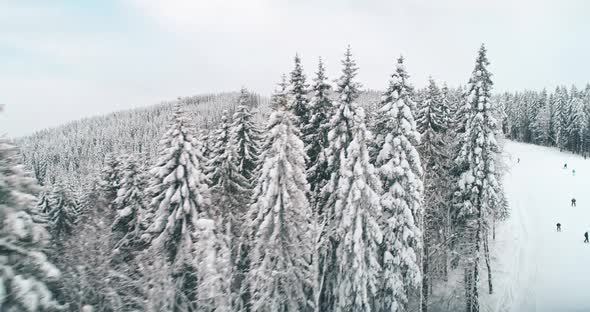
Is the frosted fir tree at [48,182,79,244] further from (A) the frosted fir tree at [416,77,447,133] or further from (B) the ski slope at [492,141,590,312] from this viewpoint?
(B) the ski slope at [492,141,590,312]

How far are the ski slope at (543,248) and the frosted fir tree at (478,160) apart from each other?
88.8 inches

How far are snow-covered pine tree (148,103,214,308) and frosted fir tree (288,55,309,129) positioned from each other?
701 cm

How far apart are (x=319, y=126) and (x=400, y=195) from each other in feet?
20.8

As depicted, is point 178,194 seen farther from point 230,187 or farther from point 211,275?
Answer: point 211,275

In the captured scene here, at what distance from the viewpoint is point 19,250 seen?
12.1m

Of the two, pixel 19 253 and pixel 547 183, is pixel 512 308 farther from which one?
pixel 547 183

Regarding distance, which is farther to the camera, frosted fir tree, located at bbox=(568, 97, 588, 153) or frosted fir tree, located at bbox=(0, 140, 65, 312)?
frosted fir tree, located at bbox=(568, 97, 588, 153)

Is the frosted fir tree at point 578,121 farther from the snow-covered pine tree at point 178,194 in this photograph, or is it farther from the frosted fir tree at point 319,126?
the snow-covered pine tree at point 178,194

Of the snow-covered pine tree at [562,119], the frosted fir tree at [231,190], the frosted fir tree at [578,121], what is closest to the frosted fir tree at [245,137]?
the frosted fir tree at [231,190]

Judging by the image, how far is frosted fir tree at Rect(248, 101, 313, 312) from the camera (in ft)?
73.2

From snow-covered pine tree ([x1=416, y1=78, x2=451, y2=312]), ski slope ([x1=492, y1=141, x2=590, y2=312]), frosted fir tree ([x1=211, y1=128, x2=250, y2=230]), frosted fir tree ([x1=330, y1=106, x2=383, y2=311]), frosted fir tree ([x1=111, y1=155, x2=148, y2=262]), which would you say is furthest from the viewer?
ski slope ([x1=492, y1=141, x2=590, y2=312])

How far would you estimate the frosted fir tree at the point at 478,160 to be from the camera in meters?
28.1

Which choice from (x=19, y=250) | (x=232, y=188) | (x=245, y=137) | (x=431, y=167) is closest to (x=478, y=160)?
(x=431, y=167)

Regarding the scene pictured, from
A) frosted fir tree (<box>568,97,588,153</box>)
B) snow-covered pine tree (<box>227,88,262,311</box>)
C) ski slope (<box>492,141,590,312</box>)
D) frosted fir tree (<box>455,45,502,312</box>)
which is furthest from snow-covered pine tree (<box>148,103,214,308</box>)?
frosted fir tree (<box>568,97,588,153</box>)
